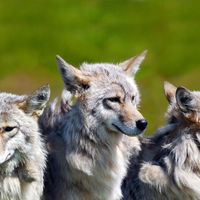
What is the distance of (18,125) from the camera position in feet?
11.7

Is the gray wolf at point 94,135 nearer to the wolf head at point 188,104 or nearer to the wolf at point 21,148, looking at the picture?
the wolf at point 21,148

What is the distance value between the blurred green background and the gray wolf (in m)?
10.1

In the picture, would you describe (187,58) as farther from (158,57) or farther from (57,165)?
(57,165)

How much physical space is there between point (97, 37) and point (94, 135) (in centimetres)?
1283

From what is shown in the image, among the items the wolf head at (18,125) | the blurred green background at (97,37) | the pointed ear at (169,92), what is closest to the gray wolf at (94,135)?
the wolf head at (18,125)

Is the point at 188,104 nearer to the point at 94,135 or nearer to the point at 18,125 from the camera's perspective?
the point at 94,135

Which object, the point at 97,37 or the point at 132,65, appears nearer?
the point at 132,65

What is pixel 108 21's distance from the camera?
16.6 m

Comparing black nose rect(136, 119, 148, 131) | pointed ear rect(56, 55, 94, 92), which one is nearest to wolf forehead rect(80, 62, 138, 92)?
pointed ear rect(56, 55, 94, 92)

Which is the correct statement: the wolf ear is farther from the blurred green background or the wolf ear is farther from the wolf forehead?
the blurred green background

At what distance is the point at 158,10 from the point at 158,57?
3.09 metres

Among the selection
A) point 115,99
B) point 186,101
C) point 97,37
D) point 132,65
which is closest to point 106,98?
point 115,99

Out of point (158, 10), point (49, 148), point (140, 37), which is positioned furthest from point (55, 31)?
point (49, 148)

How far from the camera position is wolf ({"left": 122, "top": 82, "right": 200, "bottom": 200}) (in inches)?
149
